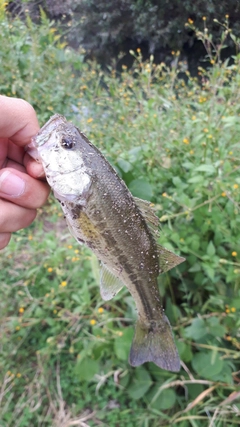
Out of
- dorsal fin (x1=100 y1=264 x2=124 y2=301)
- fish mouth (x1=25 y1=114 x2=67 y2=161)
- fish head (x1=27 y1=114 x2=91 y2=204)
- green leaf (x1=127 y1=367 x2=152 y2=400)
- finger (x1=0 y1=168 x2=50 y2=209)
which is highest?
fish mouth (x1=25 y1=114 x2=67 y2=161)

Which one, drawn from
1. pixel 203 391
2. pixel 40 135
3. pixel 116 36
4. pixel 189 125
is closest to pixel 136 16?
pixel 116 36

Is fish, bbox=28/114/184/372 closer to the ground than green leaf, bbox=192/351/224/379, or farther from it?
farther from it

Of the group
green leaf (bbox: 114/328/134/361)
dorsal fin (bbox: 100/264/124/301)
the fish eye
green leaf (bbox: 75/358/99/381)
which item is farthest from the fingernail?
green leaf (bbox: 75/358/99/381)

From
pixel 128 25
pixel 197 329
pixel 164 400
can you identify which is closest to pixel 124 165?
pixel 197 329

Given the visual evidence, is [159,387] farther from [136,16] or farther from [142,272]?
[136,16]

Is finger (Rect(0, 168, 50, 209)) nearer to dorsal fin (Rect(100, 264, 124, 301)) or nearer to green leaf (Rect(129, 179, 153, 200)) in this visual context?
dorsal fin (Rect(100, 264, 124, 301))

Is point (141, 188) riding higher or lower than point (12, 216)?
lower

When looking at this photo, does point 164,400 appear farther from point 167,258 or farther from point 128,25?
point 128,25
